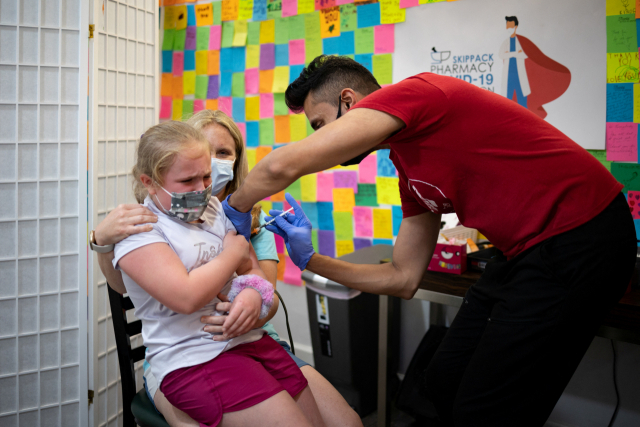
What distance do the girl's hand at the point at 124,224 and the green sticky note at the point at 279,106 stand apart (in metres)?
1.80

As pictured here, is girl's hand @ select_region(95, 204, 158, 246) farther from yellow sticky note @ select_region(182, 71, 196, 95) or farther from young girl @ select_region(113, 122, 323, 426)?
yellow sticky note @ select_region(182, 71, 196, 95)

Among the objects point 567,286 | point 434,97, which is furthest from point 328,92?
point 567,286

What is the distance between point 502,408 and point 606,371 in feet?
4.34

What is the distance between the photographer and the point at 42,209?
73.2 inches

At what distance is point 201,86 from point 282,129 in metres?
0.71

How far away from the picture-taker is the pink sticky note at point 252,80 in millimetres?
2986

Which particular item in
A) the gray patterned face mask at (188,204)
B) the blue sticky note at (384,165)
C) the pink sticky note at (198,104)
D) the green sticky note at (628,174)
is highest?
the pink sticky note at (198,104)

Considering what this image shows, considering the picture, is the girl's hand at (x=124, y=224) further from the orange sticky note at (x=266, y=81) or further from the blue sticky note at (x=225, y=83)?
the blue sticky note at (x=225, y=83)

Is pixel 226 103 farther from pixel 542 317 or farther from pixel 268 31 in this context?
pixel 542 317

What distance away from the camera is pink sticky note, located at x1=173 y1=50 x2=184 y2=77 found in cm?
328

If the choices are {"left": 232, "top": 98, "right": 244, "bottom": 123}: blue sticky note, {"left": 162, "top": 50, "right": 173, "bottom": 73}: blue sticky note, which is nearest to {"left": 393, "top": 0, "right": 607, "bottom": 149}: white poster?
{"left": 232, "top": 98, "right": 244, "bottom": 123}: blue sticky note

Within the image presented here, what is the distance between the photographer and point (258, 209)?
157cm

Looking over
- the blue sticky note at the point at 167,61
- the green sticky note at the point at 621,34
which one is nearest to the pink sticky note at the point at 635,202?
the green sticky note at the point at 621,34

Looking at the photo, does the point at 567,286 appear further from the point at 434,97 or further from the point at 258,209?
the point at 258,209
